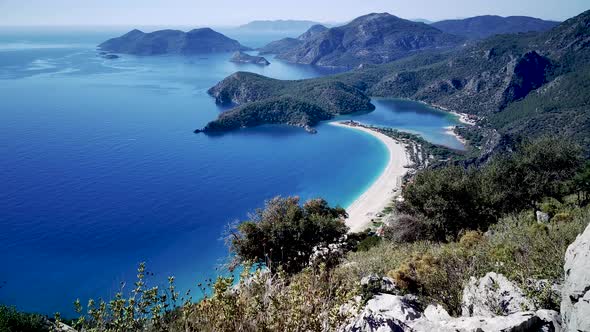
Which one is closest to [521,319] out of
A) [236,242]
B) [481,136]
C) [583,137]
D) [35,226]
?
[236,242]

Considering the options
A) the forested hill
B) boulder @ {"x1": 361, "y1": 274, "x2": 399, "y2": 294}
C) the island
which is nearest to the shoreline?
the forested hill

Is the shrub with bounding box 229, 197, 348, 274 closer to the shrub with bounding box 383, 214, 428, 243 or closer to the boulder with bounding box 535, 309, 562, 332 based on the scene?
the shrub with bounding box 383, 214, 428, 243

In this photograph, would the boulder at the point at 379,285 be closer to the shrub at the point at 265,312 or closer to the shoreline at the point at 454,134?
the shrub at the point at 265,312

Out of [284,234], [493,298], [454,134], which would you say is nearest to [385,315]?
[493,298]

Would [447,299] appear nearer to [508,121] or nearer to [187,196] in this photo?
[187,196]

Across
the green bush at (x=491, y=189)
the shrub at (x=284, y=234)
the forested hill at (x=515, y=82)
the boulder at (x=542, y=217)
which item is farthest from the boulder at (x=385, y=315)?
the forested hill at (x=515, y=82)

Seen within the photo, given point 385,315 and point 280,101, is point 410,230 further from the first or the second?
point 280,101
